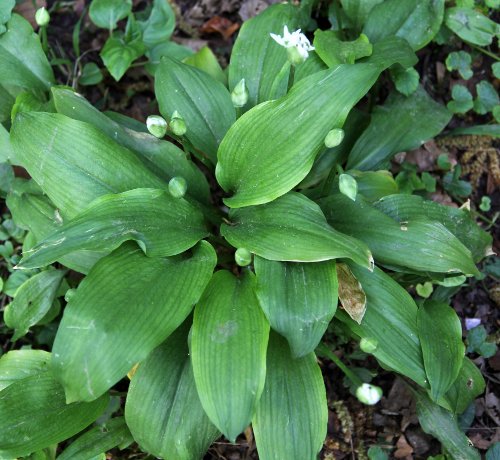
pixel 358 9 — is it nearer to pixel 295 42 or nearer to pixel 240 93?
pixel 295 42

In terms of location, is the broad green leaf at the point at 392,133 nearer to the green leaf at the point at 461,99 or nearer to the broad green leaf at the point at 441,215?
the green leaf at the point at 461,99

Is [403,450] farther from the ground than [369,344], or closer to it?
closer to it

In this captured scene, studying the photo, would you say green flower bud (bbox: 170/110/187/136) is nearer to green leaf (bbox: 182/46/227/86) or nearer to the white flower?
the white flower

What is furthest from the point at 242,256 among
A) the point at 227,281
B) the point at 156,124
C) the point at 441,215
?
the point at 441,215

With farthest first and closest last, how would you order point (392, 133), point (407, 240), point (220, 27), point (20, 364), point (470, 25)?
point (220, 27) < point (470, 25) < point (392, 133) < point (20, 364) < point (407, 240)

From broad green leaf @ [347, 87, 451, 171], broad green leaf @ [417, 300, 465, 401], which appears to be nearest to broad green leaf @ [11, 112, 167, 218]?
broad green leaf @ [347, 87, 451, 171]

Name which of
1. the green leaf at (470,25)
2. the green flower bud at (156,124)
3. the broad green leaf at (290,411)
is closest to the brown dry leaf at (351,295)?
the broad green leaf at (290,411)

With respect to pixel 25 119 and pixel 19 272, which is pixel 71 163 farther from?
pixel 19 272
